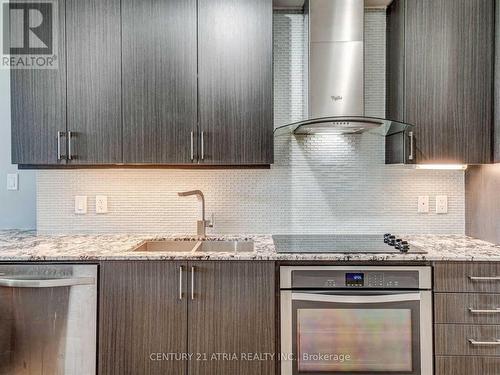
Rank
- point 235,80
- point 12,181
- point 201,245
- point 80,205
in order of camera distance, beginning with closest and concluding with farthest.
Answer: point 235,80, point 201,245, point 80,205, point 12,181

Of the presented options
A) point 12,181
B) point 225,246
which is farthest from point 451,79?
point 12,181

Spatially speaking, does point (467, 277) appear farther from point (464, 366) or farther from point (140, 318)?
point (140, 318)

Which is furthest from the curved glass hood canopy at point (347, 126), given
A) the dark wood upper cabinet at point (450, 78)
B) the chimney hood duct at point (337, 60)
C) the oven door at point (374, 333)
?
the oven door at point (374, 333)

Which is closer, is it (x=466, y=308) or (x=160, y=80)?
(x=466, y=308)

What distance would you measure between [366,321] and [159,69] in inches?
66.4

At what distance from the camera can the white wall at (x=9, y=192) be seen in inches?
96.7

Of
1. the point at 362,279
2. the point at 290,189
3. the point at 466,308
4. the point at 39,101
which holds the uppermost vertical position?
the point at 39,101

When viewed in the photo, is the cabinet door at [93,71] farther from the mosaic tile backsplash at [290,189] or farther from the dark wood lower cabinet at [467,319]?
the dark wood lower cabinet at [467,319]

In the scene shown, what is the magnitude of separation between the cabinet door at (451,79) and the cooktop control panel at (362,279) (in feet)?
2.27

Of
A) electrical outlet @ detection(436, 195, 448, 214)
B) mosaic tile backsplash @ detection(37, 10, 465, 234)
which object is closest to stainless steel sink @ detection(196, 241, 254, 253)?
mosaic tile backsplash @ detection(37, 10, 465, 234)

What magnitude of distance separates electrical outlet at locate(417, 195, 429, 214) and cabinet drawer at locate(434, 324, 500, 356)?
0.79 metres

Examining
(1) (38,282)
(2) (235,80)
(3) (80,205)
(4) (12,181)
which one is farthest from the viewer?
(4) (12,181)

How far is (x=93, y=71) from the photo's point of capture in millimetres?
1938

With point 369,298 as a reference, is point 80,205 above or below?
above
